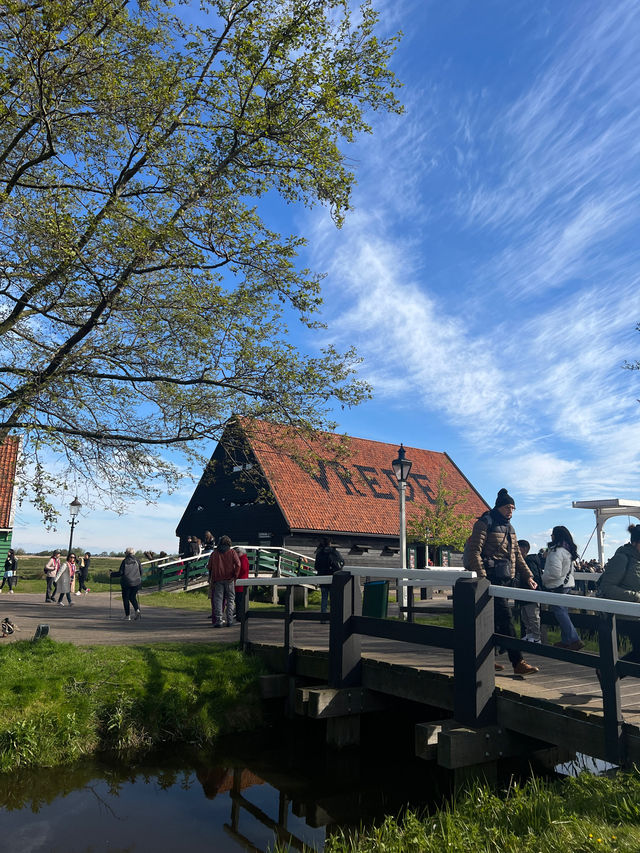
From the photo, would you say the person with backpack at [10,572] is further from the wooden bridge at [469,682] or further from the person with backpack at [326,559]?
the wooden bridge at [469,682]

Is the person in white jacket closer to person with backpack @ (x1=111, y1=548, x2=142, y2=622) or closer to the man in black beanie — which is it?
the man in black beanie

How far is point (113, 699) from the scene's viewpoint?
24.6ft

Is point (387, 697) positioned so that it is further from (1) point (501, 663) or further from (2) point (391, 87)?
(2) point (391, 87)

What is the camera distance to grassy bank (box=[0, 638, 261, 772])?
685 cm

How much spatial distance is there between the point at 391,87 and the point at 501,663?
8852 mm

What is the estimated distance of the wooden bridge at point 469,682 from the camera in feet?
16.6

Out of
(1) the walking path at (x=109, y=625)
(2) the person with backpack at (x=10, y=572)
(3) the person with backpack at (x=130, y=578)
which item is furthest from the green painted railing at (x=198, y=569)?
(3) the person with backpack at (x=130, y=578)

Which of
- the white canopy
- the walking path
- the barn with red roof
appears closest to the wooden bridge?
the walking path

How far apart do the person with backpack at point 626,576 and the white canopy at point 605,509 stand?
32.1 ft

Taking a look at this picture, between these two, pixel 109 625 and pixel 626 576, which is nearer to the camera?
pixel 626 576

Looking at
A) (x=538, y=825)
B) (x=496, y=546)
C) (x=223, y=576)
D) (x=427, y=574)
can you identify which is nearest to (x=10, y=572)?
(x=223, y=576)

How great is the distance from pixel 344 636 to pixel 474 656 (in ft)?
6.62

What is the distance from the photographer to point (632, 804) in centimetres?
402

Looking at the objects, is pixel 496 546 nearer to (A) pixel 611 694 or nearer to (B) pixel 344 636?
(B) pixel 344 636
